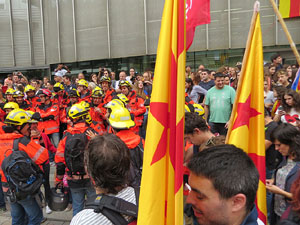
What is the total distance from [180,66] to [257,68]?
3.19 ft

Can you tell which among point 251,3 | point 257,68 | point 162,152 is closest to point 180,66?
point 162,152

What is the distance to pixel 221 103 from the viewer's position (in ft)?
20.1

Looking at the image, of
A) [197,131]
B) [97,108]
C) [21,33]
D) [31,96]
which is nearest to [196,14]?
[197,131]

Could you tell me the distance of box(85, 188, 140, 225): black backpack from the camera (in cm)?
157

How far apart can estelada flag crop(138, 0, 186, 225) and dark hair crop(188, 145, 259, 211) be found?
0.48 meters

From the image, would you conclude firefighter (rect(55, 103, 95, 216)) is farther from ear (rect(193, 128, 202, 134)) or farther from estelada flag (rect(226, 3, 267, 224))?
estelada flag (rect(226, 3, 267, 224))

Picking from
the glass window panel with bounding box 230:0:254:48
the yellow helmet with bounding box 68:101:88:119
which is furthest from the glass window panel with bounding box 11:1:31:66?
the yellow helmet with bounding box 68:101:88:119

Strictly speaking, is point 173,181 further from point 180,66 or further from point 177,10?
point 177,10

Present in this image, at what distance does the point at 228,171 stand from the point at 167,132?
2.50 ft

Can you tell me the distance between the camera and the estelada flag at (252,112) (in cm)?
244

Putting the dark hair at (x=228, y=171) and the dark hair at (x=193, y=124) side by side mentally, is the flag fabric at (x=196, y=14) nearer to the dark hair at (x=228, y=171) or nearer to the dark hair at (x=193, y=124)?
the dark hair at (x=193, y=124)

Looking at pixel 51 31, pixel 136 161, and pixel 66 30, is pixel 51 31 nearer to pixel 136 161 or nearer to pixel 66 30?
pixel 66 30

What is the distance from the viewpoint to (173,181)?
195cm

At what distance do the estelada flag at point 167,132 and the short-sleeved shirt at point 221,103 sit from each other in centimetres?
432
